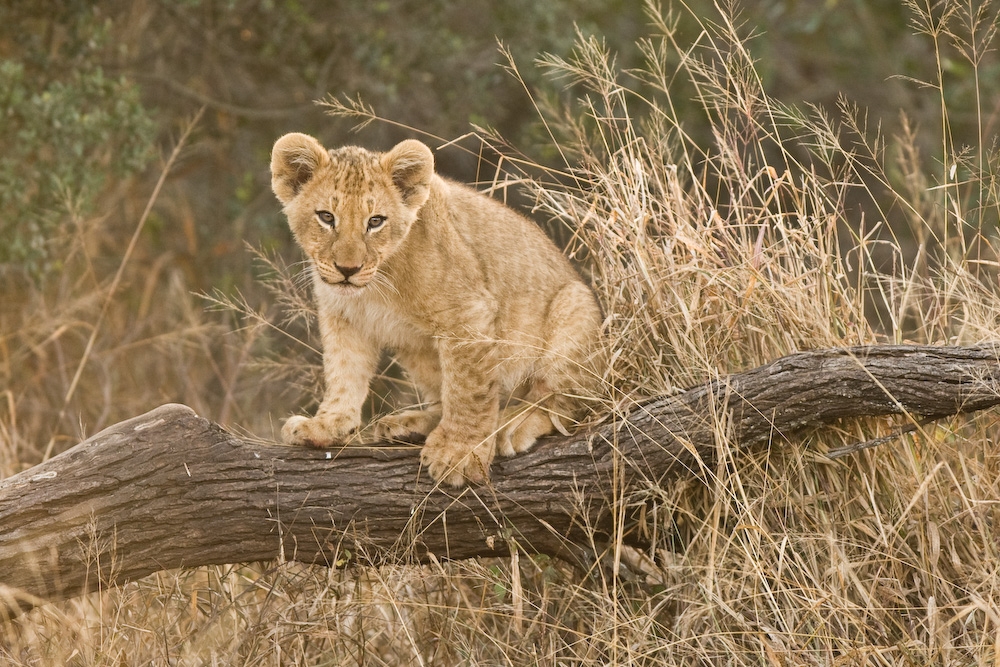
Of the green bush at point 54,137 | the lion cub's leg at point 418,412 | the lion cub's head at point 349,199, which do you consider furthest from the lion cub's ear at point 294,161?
the green bush at point 54,137

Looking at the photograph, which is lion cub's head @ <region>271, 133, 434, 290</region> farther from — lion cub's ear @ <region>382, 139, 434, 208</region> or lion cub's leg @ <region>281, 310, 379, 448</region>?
lion cub's leg @ <region>281, 310, 379, 448</region>

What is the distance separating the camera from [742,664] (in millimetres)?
3686

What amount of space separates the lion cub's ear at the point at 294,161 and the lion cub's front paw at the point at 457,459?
1.12 m

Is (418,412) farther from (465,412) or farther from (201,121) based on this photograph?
(201,121)

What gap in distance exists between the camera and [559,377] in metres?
4.44

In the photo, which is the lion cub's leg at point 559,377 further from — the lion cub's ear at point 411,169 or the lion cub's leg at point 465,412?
the lion cub's ear at point 411,169

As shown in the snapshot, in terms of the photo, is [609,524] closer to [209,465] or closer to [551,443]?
[551,443]

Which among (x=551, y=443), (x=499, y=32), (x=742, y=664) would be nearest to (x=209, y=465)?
(x=551, y=443)

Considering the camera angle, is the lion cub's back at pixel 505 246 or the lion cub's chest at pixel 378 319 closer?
the lion cub's chest at pixel 378 319

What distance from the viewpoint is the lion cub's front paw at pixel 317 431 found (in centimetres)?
416

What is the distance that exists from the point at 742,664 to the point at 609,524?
2.44ft

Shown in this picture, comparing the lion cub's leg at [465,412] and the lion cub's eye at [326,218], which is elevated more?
the lion cub's eye at [326,218]

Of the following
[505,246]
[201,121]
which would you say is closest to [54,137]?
[201,121]

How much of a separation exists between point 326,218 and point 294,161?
0.94 ft
